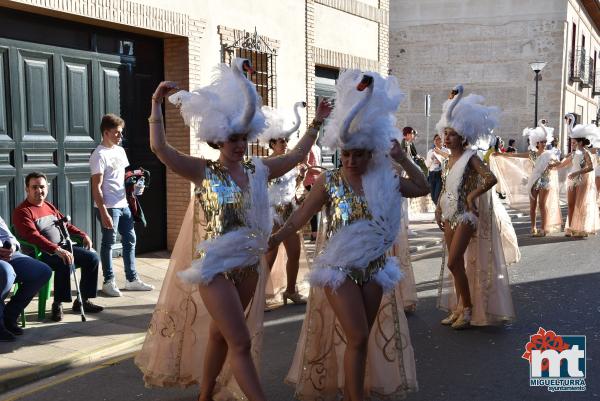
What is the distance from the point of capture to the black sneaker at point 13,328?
5.82 m

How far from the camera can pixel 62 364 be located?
5277mm

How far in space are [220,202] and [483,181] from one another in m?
3.06

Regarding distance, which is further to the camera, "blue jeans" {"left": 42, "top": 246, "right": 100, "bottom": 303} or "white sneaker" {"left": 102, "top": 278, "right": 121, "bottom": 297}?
"white sneaker" {"left": 102, "top": 278, "right": 121, "bottom": 297}

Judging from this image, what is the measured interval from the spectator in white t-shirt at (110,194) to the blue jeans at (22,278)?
1.23 m

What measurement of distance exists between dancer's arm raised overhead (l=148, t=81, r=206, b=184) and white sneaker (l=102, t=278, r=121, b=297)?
3.90 metres

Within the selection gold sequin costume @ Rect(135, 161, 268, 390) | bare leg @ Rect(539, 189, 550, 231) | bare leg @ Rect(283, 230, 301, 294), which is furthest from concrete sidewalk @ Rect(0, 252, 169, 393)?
bare leg @ Rect(539, 189, 550, 231)

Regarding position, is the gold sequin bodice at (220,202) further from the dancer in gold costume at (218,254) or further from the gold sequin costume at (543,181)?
the gold sequin costume at (543,181)

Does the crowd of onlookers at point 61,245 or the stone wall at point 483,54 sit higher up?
the stone wall at point 483,54

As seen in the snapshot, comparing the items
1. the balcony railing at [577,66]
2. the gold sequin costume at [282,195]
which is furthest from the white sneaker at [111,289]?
the balcony railing at [577,66]

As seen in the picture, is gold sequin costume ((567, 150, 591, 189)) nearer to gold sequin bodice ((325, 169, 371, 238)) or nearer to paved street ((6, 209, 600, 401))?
paved street ((6, 209, 600, 401))

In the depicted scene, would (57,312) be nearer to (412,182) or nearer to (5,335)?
(5,335)

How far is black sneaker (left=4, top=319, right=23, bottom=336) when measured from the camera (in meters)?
5.82

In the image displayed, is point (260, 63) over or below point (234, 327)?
over

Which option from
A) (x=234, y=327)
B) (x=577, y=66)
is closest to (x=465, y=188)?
(x=234, y=327)
